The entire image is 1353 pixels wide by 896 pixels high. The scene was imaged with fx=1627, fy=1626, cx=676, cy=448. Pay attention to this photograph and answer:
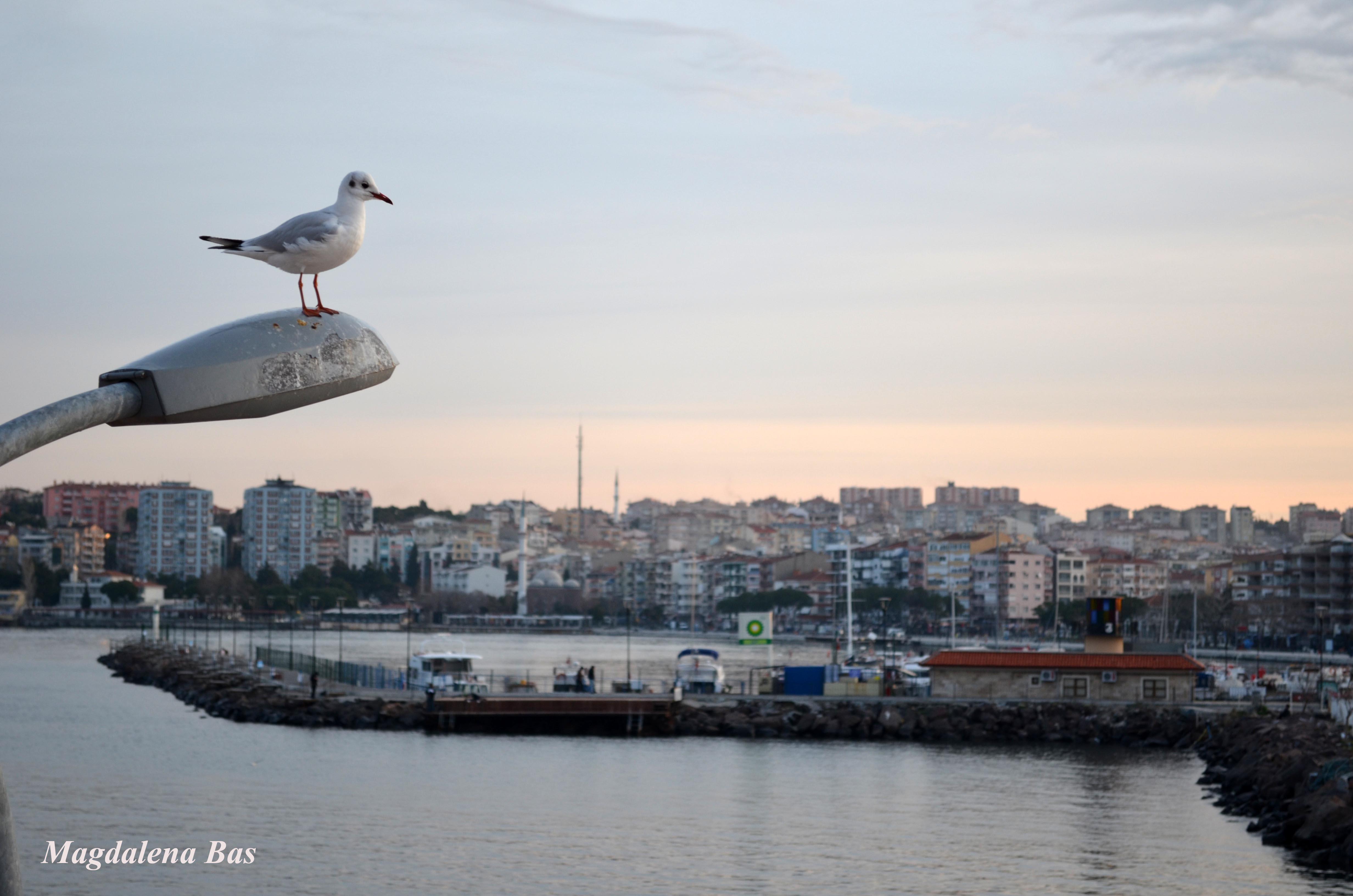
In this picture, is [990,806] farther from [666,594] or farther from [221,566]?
[221,566]

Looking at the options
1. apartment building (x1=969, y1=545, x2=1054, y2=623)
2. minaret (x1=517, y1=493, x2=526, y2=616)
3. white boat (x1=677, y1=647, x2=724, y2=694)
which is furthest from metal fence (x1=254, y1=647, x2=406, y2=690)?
minaret (x1=517, y1=493, x2=526, y2=616)

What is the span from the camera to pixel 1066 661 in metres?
31.6

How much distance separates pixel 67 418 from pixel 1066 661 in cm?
3046

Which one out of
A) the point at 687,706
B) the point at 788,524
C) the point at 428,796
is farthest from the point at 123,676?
the point at 788,524

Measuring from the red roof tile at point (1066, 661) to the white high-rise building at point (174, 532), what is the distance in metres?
108

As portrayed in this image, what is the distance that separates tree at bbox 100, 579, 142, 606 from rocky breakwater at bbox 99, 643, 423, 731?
2607 inches

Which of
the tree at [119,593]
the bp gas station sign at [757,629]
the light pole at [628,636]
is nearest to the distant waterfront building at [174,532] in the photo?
the tree at [119,593]

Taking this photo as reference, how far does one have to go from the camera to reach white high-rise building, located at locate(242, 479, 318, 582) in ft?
449

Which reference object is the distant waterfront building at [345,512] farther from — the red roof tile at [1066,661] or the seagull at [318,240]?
the seagull at [318,240]

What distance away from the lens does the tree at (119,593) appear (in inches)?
4333

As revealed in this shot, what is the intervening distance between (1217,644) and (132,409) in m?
81.9

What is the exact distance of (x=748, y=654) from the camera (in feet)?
272

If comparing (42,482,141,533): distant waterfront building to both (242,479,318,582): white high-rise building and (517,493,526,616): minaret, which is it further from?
(517,493,526,616): minaret

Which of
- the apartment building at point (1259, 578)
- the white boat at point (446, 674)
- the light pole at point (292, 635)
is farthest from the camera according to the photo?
the apartment building at point (1259, 578)
